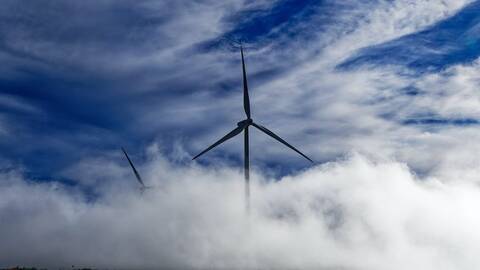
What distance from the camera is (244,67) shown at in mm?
188875

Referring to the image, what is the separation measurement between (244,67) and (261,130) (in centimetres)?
2441

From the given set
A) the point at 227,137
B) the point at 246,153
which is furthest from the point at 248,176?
the point at 227,137

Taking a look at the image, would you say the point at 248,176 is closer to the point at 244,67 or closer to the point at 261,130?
the point at 261,130

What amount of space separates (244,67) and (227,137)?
27210 mm

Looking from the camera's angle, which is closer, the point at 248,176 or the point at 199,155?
the point at 248,176

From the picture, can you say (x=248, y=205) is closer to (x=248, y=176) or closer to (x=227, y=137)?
(x=248, y=176)

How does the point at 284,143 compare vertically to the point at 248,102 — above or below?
below

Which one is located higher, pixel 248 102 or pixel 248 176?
pixel 248 102

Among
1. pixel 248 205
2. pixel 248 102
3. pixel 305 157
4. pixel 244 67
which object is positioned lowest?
pixel 248 205

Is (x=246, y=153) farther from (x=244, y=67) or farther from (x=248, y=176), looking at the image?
(x=244, y=67)

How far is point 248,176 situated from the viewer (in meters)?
178

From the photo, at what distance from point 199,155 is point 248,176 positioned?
22.7 metres

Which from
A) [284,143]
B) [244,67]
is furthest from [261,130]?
[244,67]

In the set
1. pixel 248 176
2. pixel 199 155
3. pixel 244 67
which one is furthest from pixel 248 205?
pixel 244 67
